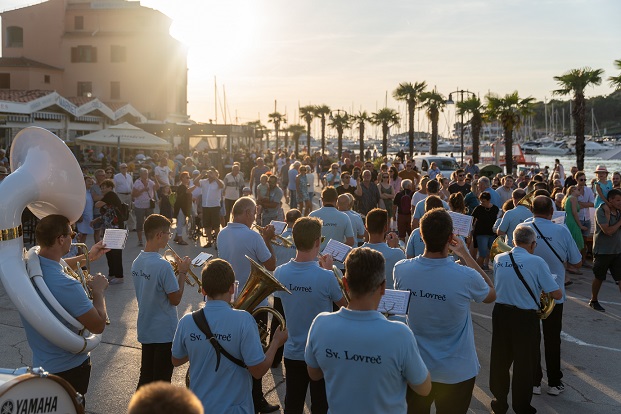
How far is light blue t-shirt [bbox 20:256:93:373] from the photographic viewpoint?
4.12 meters

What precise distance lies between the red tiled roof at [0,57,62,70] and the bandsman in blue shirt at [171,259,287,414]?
5385 cm

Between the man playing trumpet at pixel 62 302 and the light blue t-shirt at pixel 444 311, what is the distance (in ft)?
7.00

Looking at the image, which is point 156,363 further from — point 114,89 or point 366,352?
point 114,89

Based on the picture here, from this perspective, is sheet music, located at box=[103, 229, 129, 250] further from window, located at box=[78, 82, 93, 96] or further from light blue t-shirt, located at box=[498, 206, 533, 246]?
window, located at box=[78, 82, 93, 96]

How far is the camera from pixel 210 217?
593 inches

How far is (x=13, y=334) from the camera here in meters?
8.32

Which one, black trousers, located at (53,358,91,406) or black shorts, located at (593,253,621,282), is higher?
black trousers, located at (53,358,91,406)

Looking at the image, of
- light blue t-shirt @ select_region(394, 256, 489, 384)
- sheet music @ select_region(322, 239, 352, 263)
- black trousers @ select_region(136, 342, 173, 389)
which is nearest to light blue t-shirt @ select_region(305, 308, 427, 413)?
light blue t-shirt @ select_region(394, 256, 489, 384)

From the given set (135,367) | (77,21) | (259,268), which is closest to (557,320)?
(259,268)

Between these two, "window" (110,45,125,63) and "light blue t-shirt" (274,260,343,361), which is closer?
"light blue t-shirt" (274,260,343,361)

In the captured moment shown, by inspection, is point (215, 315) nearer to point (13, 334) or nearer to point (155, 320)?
point (155, 320)

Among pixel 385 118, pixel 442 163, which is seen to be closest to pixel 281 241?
pixel 442 163

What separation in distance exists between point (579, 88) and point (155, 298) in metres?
31.3

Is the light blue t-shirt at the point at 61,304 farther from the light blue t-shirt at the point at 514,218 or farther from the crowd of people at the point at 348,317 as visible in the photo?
the light blue t-shirt at the point at 514,218
